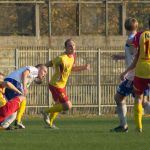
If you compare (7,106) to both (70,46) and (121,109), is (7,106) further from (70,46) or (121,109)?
(70,46)

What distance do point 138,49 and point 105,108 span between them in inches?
522

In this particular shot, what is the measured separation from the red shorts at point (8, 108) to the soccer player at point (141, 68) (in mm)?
2309

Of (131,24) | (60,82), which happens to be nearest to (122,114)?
(131,24)

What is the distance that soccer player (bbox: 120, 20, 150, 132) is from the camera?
16984mm

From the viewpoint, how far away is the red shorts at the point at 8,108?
57.3 ft

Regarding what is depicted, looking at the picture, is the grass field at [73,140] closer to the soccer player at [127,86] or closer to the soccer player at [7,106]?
the soccer player at [127,86]

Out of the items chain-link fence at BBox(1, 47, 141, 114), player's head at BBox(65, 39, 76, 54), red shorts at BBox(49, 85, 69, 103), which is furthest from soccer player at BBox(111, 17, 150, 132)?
chain-link fence at BBox(1, 47, 141, 114)

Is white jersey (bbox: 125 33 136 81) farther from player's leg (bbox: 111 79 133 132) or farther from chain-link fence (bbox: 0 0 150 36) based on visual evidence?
chain-link fence (bbox: 0 0 150 36)

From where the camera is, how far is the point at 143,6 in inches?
1423

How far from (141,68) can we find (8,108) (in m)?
2.60

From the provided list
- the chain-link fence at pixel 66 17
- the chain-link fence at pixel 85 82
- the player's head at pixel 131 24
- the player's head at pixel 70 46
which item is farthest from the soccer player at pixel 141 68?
the chain-link fence at pixel 66 17

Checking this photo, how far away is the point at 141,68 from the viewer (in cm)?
1708

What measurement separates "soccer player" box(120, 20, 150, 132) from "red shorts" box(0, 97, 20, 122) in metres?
2.31

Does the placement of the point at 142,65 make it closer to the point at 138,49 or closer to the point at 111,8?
the point at 138,49
